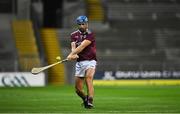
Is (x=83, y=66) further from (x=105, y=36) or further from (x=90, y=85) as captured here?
(x=105, y=36)

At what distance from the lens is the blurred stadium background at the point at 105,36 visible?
4747 centimetres

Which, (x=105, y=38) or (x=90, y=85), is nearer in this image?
(x=90, y=85)

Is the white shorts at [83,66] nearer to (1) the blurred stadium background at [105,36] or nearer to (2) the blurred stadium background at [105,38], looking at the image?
(2) the blurred stadium background at [105,38]

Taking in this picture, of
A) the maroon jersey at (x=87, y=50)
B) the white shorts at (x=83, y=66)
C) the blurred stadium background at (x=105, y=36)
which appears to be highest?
the maroon jersey at (x=87, y=50)

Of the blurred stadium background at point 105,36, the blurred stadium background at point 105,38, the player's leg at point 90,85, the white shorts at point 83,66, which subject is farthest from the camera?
the blurred stadium background at point 105,36

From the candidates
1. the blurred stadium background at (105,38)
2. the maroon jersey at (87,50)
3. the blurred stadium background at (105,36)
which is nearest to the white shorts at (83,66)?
the maroon jersey at (87,50)

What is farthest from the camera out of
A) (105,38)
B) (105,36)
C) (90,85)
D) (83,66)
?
(105,36)

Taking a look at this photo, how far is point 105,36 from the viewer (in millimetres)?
53156

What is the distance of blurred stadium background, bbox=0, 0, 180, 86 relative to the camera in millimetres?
47469

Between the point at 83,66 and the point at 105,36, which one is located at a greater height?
the point at 83,66

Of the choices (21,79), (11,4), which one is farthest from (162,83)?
(11,4)

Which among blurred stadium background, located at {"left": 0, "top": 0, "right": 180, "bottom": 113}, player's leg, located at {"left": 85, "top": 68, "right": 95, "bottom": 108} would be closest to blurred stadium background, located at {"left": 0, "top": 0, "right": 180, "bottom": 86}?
blurred stadium background, located at {"left": 0, "top": 0, "right": 180, "bottom": 113}

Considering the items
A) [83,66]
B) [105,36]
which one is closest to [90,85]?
[83,66]

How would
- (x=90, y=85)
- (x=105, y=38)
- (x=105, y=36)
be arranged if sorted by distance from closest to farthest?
(x=90, y=85), (x=105, y=38), (x=105, y=36)
